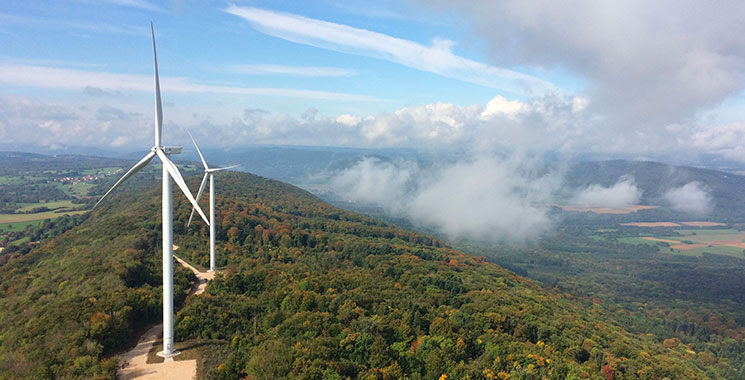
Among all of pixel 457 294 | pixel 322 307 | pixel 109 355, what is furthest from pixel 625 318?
pixel 109 355

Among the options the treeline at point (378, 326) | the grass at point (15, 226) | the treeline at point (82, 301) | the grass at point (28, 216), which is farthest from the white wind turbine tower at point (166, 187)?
the grass at point (28, 216)

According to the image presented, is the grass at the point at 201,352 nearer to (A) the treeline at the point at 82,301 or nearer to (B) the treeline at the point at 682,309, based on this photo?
(A) the treeline at the point at 82,301

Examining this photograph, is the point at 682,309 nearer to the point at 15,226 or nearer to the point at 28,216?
the point at 15,226

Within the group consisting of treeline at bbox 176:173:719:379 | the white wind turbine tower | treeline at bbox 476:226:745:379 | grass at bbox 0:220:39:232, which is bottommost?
treeline at bbox 476:226:745:379

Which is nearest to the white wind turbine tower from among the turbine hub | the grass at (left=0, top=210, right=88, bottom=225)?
the turbine hub

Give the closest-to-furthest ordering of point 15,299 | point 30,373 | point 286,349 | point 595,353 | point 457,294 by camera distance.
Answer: point 30,373 < point 286,349 < point 595,353 < point 15,299 < point 457,294

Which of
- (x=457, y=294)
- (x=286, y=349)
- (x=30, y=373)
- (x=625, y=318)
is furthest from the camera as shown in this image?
(x=625, y=318)

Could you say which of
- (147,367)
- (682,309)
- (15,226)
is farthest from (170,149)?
(682,309)

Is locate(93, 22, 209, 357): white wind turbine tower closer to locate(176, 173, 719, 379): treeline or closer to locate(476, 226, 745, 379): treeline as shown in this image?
locate(176, 173, 719, 379): treeline

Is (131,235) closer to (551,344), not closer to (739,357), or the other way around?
(551,344)
